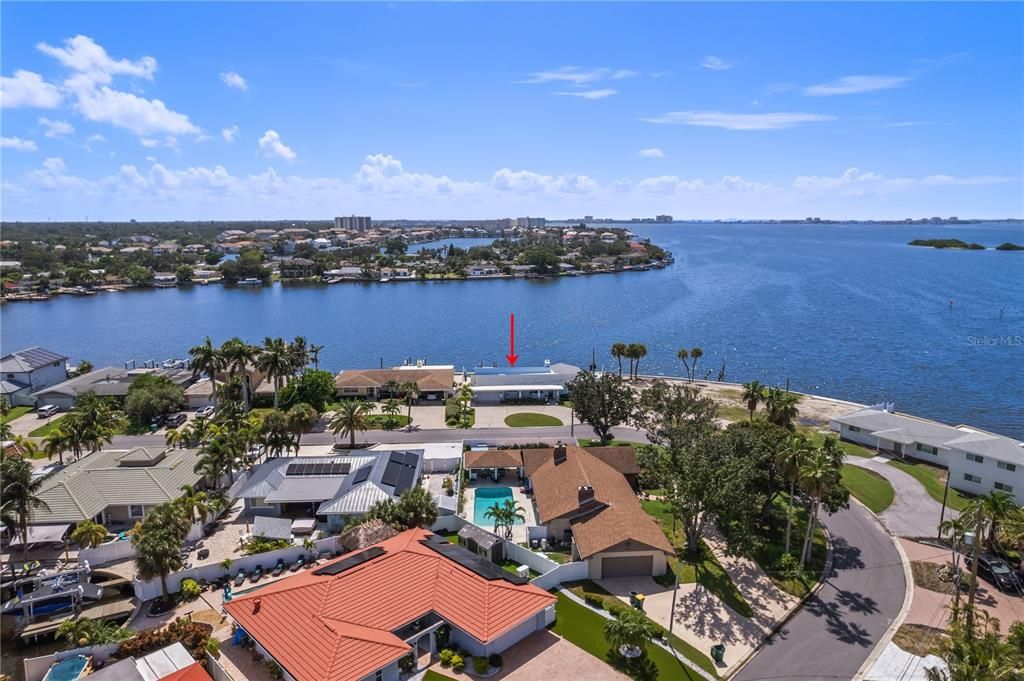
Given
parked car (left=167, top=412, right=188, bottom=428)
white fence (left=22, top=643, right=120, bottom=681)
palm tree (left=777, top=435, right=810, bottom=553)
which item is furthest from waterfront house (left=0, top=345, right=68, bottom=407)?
palm tree (left=777, top=435, right=810, bottom=553)

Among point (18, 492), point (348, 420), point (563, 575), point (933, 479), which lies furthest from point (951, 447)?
point (18, 492)

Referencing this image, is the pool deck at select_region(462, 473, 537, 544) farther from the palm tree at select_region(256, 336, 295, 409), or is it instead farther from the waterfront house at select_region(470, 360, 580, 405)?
the palm tree at select_region(256, 336, 295, 409)

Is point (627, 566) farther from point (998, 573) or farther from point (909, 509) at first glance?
point (909, 509)

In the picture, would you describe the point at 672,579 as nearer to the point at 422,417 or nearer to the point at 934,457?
the point at 934,457

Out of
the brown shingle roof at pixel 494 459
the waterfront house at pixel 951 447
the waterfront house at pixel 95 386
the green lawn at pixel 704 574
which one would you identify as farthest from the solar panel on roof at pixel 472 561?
the waterfront house at pixel 95 386

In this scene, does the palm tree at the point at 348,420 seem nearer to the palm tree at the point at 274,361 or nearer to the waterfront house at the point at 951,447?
the palm tree at the point at 274,361

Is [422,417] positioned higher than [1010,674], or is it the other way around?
[1010,674]

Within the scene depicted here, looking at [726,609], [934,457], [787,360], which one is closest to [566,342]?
[787,360]
